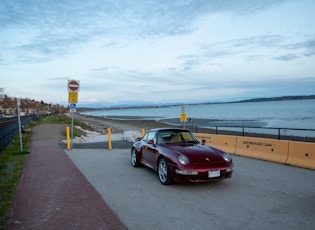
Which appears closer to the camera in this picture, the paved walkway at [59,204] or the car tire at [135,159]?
the paved walkway at [59,204]

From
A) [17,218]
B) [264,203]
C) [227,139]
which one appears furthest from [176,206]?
[227,139]

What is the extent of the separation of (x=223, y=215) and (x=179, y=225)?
90 centimetres

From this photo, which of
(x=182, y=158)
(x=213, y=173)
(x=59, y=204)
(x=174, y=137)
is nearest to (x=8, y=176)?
(x=59, y=204)

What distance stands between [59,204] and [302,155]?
294 inches

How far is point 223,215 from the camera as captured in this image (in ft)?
15.9

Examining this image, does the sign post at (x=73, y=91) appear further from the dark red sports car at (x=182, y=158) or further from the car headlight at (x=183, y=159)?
the car headlight at (x=183, y=159)

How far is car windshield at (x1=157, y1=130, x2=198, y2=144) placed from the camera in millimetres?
7941

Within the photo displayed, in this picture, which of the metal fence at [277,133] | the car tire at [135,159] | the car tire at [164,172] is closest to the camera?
the car tire at [164,172]

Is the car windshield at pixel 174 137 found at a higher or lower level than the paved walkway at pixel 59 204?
higher

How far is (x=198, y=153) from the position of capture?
6781 millimetres

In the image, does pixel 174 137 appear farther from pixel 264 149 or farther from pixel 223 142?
pixel 223 142

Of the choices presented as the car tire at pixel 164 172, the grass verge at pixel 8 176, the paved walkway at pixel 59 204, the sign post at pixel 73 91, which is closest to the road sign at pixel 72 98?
the sign post at pixel 73 91

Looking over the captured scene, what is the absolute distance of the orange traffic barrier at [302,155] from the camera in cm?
855

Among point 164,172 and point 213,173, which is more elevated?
point 213,173
